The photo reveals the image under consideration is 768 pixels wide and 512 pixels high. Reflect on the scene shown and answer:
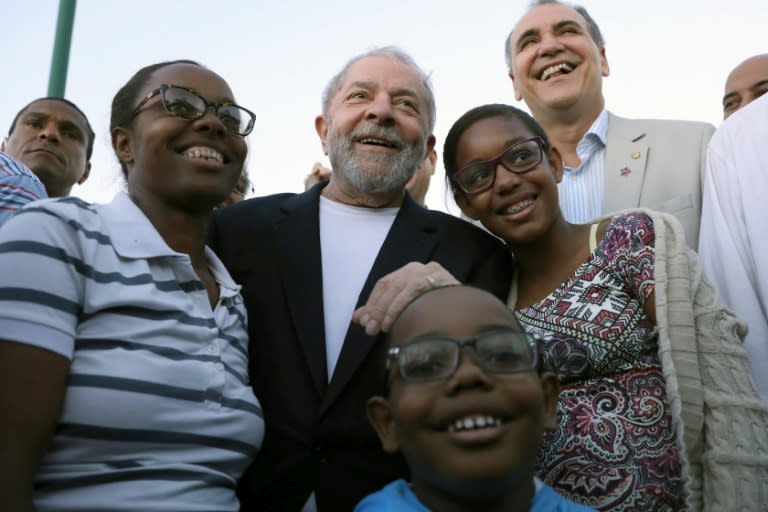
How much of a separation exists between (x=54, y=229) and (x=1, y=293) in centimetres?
24

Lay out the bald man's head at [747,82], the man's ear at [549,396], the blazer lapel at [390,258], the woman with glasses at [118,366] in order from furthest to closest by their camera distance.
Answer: the bald man's head at [747,82] < the blazer lapel at [390,258] < the man's ear at [549,396] < the woman with glasses at [118,366]

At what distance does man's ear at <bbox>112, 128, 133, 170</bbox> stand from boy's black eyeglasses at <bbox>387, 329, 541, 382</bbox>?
1.29 metres

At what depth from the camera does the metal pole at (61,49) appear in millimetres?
6090

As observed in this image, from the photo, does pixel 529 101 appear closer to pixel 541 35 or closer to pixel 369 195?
pixel 541 35

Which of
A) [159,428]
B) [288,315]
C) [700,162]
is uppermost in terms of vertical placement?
[700,162]

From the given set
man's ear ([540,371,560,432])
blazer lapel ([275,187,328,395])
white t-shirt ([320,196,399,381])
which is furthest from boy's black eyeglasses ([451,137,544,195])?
man's ear ([540,371,560,432])

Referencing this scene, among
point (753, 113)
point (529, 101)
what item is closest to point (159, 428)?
point (753, 113)

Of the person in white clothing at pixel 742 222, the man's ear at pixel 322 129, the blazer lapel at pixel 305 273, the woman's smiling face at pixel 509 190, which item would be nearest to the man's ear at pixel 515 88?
the man's ear at pixel 322 129

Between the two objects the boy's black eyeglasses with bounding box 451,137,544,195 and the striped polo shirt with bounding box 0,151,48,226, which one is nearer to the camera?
the boy's black eyeglasses with bounding box 451,137,544,195

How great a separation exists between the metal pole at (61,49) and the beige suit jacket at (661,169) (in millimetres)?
5062

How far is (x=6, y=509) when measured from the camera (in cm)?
153

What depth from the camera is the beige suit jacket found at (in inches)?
134

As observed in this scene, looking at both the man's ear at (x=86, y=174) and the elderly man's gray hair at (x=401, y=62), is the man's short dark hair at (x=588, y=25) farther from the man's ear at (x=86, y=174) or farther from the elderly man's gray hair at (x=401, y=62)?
the man's ear at (x=86, y=174)

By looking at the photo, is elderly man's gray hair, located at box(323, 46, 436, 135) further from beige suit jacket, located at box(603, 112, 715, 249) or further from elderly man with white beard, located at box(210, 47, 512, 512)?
beige suit jacket, located at box(603, 112, 715, 249)
